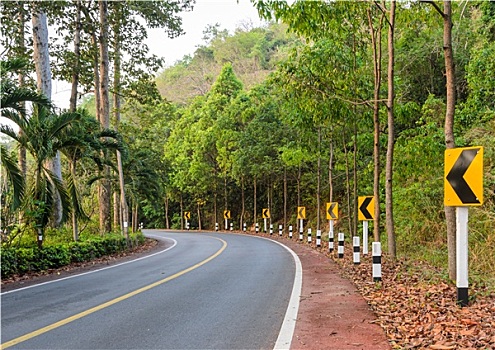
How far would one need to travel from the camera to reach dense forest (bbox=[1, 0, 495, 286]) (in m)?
11.9

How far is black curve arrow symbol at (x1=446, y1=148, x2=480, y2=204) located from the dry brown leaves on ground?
1.49 meters

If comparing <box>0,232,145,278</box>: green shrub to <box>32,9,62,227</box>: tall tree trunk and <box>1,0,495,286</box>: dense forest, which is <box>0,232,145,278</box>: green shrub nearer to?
<box>1,0,495,286</box>: dense forest

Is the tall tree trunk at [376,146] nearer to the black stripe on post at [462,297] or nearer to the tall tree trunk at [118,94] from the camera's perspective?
the black stripe on post at [462,297]

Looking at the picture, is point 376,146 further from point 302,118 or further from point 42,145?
point 42,145

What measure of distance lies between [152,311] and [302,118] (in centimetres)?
877

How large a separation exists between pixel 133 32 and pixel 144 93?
10.4 ft

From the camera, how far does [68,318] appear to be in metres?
6.62

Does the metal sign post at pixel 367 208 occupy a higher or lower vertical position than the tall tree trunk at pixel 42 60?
lower

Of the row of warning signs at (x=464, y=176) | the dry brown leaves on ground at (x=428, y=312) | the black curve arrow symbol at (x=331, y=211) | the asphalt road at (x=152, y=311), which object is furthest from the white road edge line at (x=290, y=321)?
the black curve arrow symbol at (x=331, y=211)

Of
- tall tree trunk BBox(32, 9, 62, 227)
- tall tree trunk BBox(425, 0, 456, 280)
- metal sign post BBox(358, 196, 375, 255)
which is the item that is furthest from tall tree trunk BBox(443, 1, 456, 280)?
tall tree trunk BBox(32, 9, 62, 227)

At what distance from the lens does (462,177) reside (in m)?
6.17

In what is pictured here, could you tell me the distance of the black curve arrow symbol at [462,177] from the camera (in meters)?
6.06

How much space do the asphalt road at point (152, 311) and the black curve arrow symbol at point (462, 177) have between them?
2.91 m

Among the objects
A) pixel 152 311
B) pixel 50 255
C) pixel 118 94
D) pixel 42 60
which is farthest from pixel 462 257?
pixel 118 94
